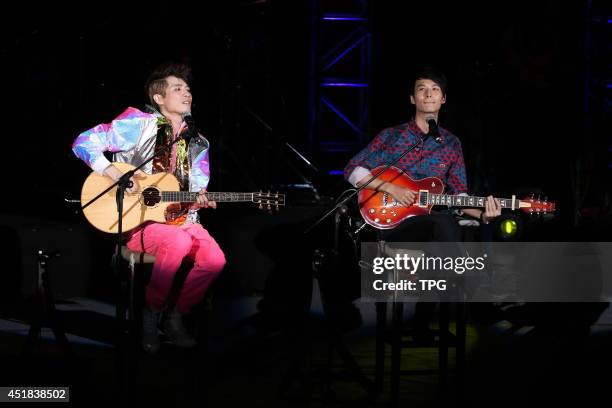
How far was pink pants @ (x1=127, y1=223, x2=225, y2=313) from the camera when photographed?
5297 millimetres

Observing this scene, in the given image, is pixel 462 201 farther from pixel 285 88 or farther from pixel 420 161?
pixel 285 88

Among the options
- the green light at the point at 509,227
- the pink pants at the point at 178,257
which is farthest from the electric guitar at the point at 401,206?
the pink pants at the point at 178,257

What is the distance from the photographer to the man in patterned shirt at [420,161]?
16.9 ft

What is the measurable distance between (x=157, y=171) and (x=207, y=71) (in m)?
2.59

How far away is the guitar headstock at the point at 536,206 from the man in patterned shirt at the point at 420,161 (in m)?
0.30

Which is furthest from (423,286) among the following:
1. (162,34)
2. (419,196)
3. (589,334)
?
(162,34)

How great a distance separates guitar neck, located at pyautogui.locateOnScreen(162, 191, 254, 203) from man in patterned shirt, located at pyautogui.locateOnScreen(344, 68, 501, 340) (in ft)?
2.37

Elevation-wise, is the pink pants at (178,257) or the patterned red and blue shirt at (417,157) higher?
the patterned red and blue shirt at (417,157)

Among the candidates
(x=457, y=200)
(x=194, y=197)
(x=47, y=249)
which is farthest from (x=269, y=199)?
(x=47, y=249)

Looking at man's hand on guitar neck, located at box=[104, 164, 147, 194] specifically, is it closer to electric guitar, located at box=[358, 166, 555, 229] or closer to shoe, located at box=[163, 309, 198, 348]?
shoe, located at box=[163, 309, 198, 348]

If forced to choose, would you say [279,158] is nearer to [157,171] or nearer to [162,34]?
[162,34]

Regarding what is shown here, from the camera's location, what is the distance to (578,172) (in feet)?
24.2

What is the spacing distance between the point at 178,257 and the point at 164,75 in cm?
126

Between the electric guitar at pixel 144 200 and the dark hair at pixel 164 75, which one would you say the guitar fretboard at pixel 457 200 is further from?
the dark hair at pixel 164 75
